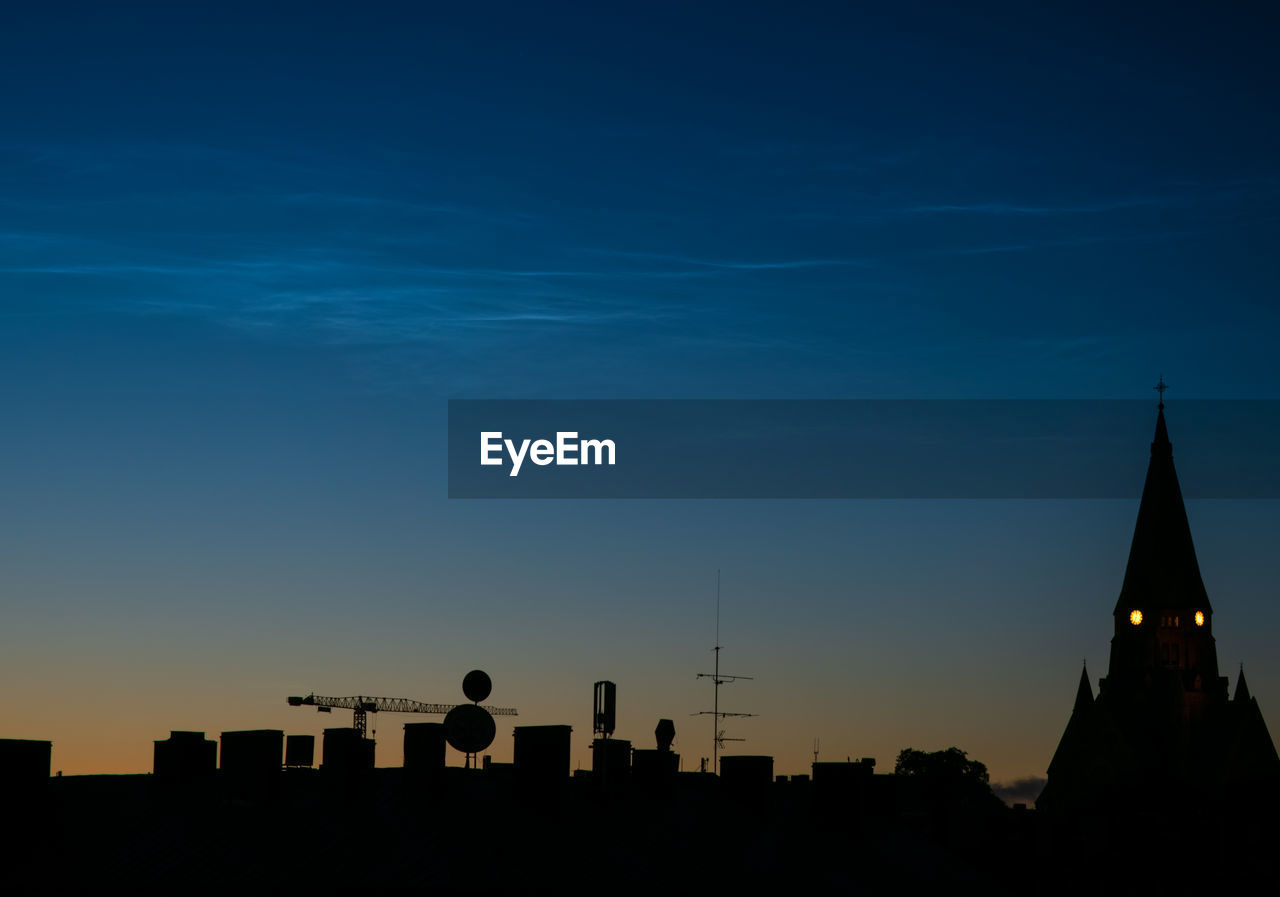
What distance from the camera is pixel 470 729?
57.7 m

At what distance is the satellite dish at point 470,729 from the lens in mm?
57312

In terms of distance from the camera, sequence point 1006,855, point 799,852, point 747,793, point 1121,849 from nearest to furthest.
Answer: point 799,852, point 747,793, point 1006,855, point 1121,849

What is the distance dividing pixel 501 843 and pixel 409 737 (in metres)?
7.28

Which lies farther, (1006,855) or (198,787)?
(1006,855)

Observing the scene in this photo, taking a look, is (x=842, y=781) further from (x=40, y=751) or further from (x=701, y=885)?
A: (x=40, y=751)

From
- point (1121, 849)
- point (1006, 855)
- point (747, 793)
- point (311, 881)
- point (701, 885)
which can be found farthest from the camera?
point (1121, 849)

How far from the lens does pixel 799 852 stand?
5609cm

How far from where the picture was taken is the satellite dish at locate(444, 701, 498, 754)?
57312 millimetres

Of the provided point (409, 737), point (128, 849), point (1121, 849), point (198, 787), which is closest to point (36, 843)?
point (128, 849)

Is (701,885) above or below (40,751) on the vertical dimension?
below

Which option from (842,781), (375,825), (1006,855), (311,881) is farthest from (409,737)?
(1006,855)

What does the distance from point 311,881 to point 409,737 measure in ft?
31.1

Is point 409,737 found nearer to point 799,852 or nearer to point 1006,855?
point 799,852

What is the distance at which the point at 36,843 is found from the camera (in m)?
47.9
